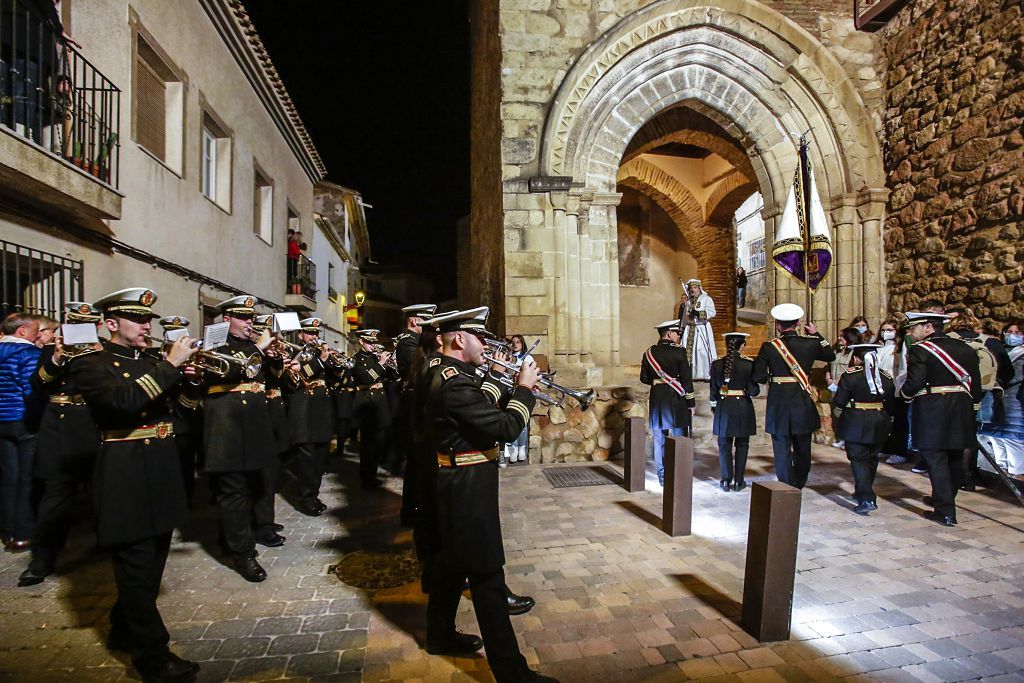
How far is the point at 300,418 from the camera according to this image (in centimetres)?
592

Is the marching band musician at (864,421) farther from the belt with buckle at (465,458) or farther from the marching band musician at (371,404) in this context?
the marching band musician at (371,404)

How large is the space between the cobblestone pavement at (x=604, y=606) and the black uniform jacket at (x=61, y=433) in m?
0.81

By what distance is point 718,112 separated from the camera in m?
10.5

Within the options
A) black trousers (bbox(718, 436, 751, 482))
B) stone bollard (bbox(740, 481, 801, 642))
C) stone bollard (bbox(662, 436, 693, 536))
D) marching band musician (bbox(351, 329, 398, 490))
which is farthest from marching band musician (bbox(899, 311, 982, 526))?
marching band musician (bbox(351, 329, 398, 490))

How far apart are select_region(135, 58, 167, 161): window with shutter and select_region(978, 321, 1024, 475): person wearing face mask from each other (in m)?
12.0

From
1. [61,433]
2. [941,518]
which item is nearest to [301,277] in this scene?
[61,433]

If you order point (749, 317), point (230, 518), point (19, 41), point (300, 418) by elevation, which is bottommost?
point (230, 518)

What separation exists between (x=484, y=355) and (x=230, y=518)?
2607mm

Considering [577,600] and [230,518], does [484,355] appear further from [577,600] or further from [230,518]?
[230,518]

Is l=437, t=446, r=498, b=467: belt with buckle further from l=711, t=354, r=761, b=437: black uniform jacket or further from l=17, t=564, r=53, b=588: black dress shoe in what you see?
l=711, t=354, r=761, b=437: black uniform jacket

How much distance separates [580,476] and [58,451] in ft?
18.4

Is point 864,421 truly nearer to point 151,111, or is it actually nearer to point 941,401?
point 941,401

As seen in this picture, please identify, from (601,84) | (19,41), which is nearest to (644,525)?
(601,84)

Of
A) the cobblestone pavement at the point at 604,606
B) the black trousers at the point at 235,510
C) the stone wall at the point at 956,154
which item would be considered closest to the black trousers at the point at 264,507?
the cobblestone pavement at the point at 604,606
